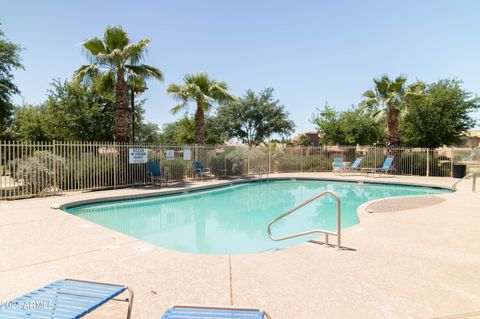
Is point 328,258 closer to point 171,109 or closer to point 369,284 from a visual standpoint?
point 369,284

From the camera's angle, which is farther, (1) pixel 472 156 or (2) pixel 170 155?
(1) pixel 472 156

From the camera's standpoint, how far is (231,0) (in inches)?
572

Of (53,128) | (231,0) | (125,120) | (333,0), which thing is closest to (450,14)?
(333,0)

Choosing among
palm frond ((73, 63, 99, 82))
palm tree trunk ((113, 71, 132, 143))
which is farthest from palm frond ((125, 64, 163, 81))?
palm frond ((73, 63, 99, 82))

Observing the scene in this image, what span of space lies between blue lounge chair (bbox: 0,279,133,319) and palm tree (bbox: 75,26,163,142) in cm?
1234

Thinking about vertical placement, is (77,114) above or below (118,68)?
below

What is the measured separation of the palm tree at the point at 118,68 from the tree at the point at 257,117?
15743 millimetres

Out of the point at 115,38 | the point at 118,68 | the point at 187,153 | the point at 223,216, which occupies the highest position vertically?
the point at 115,38

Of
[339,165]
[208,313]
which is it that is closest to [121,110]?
[208,313]

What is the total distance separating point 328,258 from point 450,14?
11.3 metres

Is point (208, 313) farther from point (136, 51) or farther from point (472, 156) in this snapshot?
point (472, 156)

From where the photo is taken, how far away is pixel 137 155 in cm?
1368

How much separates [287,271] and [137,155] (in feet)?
36.3

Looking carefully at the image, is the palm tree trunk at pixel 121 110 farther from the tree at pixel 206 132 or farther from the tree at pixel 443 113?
the tree at pixel 443 113
